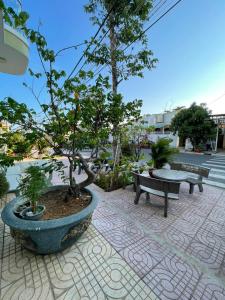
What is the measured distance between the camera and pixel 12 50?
3.00 metres

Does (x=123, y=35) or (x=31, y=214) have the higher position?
(x=123, y=35)

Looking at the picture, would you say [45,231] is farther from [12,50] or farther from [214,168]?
[214,168]

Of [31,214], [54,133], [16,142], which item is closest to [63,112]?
[54,133]

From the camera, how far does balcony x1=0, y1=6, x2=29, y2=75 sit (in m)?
2.79

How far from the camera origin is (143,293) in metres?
1.29

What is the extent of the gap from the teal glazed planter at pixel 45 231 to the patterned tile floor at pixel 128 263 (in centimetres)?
19

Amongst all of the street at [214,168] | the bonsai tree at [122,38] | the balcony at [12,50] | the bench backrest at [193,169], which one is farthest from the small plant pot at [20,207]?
the street at [214,168]

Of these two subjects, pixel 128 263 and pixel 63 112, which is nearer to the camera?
pixel 128 263

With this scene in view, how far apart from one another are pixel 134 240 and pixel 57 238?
108 centimetres

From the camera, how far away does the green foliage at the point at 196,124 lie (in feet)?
43.3

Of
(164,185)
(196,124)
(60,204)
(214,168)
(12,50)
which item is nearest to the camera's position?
(60,204)

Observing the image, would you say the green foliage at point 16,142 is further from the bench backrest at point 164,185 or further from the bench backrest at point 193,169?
the bench backrest at point 193,169

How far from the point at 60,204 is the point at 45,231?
57 centimetres

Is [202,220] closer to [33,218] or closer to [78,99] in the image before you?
[33,218]
